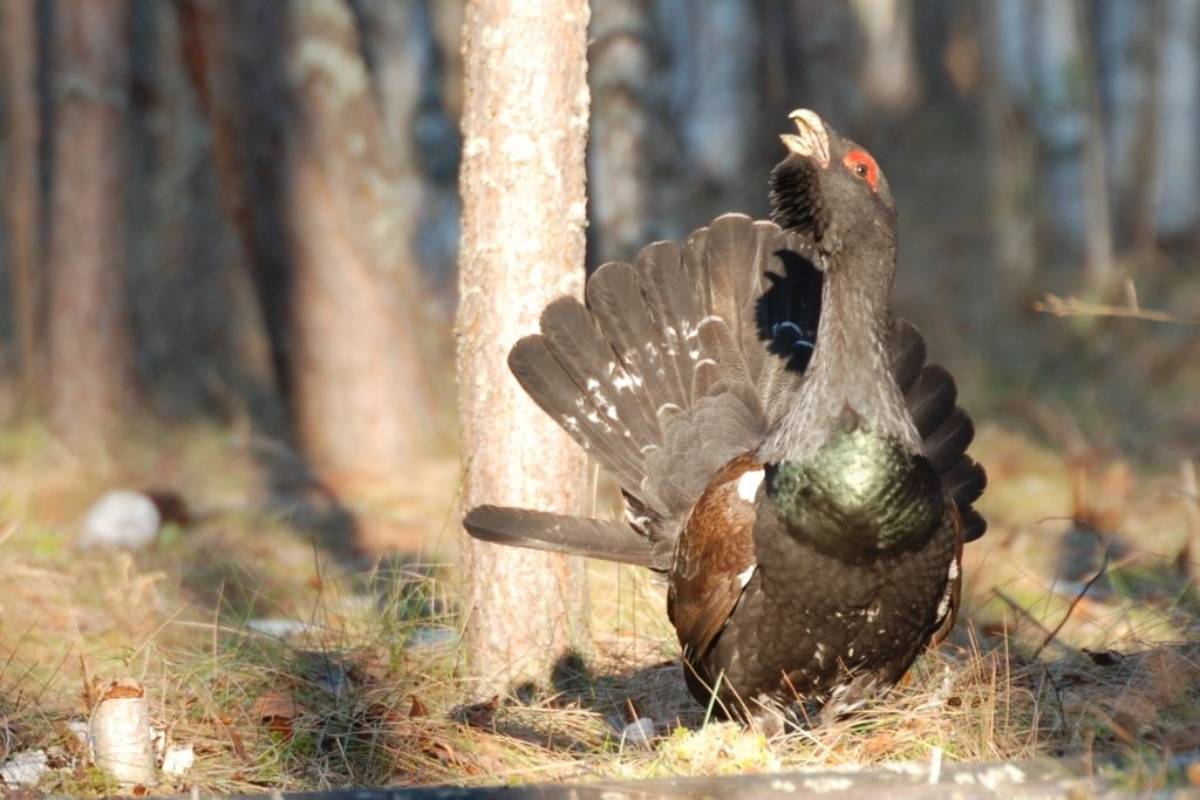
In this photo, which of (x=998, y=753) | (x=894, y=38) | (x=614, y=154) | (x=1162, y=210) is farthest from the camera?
(x=894, y=38)

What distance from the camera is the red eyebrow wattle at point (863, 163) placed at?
4.09 meters

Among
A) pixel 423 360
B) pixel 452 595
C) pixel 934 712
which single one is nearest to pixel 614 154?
pixel 423 360

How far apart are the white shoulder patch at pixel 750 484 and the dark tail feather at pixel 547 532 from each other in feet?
1.62

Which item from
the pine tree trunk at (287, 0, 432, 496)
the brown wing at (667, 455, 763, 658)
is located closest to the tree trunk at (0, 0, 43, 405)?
the pine tree trunk at (287, 0, 432, 496)

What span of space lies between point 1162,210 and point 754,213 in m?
4.04

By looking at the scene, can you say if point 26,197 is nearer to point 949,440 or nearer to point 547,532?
point 547,532

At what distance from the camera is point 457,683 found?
4652 millimetres

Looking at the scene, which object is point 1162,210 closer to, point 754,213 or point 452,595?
point 754,213

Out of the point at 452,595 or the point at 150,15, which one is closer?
the point at 452,595

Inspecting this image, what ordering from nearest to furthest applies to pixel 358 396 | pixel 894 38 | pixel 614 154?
pixel 358 396, pixel 614 154, pixel 894 38

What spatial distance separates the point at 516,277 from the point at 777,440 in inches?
37.6

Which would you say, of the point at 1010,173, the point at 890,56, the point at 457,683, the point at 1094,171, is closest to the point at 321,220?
the point at 457,683

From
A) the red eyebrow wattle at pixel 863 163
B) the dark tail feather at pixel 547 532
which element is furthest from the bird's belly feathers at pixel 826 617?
the red eyebrow wattle at pixel 863 163

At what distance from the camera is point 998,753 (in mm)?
4020
